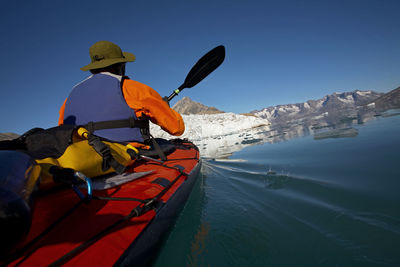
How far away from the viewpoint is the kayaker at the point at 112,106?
6.54ft

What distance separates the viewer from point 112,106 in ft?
6.57

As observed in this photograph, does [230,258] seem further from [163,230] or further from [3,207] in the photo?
[3,207]

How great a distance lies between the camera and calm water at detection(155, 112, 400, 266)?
44.0 inches

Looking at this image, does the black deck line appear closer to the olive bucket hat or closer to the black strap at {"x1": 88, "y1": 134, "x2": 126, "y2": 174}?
the black strap at {"x1": 88, "y1": 134, "x2": 126, "y2": 174}

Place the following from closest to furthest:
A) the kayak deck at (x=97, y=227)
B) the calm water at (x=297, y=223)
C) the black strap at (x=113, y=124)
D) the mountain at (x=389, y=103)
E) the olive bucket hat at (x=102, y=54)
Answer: the kayak deck at (x=97, y=227) < the calm water at (x=297, y=223) < the black strap at (x=113, y=124) < the olive bucket hat at (x=102, y=54) < the mountain at (x=389, y=103)

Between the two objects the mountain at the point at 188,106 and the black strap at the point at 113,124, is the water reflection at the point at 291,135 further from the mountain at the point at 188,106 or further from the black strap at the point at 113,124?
the mountain at the point at 188,106

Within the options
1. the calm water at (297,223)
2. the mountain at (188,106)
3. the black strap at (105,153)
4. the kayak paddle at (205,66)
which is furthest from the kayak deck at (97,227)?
the mountain at (188,106)

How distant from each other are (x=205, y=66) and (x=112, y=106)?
127 inches

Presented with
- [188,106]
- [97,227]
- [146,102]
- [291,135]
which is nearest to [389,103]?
[291,135]

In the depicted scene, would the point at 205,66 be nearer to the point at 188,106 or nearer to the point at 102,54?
the point at 102,54

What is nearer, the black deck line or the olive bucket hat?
the black deck line

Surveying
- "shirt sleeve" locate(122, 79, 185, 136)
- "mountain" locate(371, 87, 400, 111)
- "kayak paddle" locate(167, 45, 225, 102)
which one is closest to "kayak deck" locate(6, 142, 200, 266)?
"shirt sleeve" locate(122, 79, 185, 136)

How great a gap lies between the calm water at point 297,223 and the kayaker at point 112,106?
3.72 ft

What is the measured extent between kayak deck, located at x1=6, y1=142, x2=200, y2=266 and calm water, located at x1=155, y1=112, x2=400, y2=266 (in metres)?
0.37
